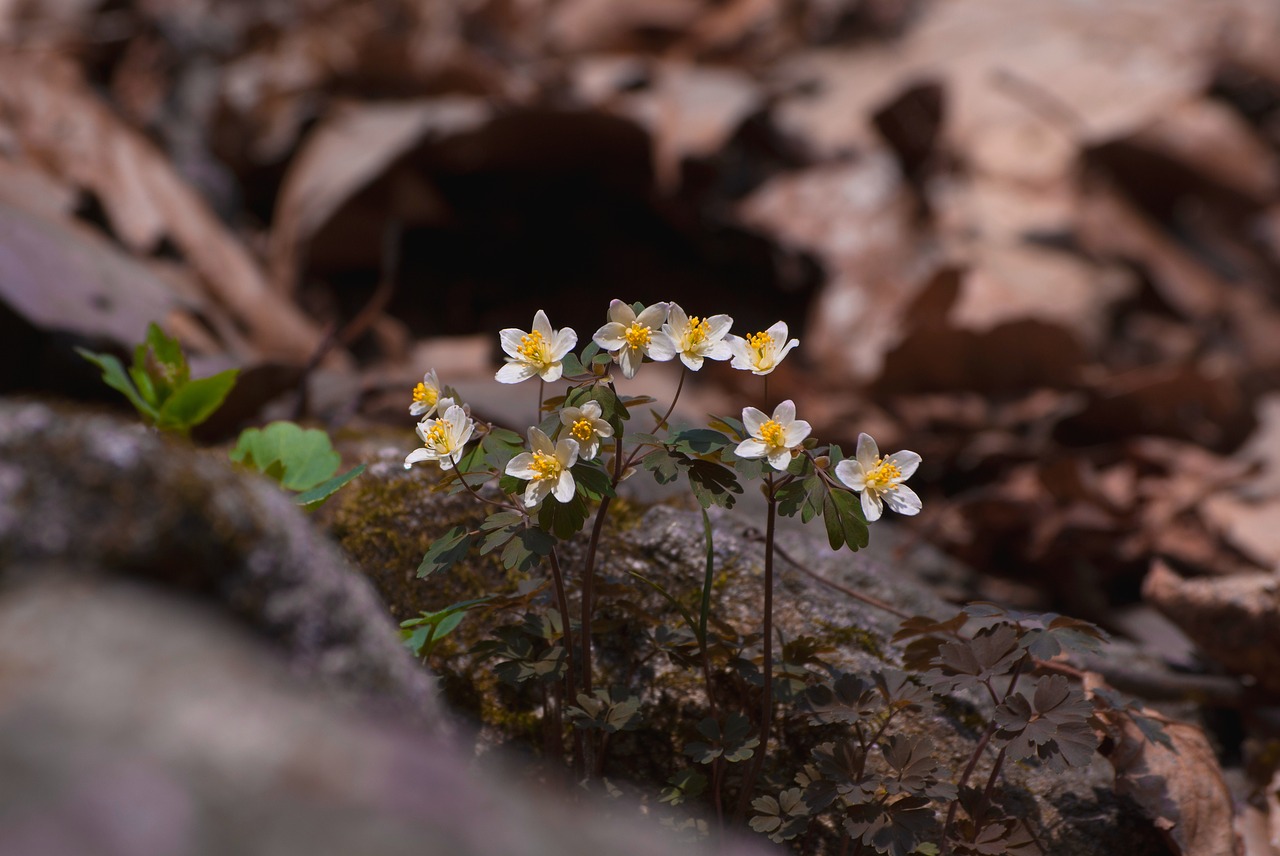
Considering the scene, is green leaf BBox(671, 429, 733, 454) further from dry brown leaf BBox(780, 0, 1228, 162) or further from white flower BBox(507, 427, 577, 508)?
dry brown leaf BBox(780, 0, 1228, 162)

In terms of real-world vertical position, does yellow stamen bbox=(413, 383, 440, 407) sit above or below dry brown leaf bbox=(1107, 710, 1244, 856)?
above

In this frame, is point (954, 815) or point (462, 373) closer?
point (954, 815)

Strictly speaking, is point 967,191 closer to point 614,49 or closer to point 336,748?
point 614,49

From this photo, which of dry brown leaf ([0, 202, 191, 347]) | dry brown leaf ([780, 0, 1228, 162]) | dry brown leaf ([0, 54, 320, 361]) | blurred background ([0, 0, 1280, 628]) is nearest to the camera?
dry brown leaf ([0, 202, 191, 347])

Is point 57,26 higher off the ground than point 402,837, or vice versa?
point 402,837

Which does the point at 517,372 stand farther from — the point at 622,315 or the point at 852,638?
the point at 852,638

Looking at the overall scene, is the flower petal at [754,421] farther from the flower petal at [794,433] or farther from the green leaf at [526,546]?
the green leaf at [526,546]

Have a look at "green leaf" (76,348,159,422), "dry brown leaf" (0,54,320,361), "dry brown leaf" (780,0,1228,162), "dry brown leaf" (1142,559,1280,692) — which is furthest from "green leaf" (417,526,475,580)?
"dry brown leaf" (780,0,1228,162)

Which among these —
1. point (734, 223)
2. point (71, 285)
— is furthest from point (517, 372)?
point (734, 223)

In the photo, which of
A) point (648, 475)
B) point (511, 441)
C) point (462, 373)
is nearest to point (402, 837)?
point (511, 441)
